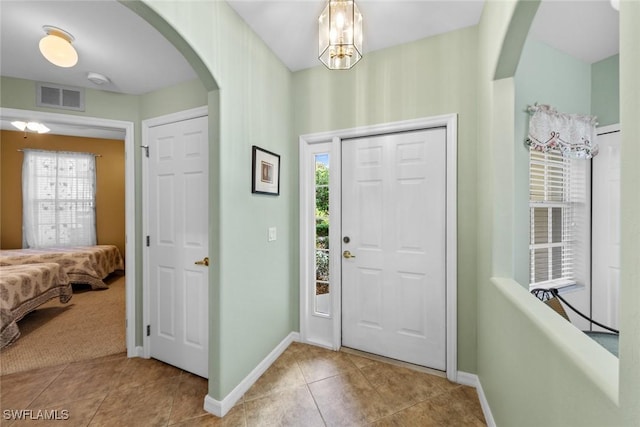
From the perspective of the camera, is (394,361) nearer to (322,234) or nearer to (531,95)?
(322,234)

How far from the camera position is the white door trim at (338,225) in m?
1.95

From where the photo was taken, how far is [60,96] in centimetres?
217

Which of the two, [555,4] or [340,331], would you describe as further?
[340,331]

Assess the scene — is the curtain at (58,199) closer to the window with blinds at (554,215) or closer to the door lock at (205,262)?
the door lock at (205,262)

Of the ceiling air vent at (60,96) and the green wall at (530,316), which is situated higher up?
the ceiling air vent at (60,96)

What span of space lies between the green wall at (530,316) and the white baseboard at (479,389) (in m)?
0.07

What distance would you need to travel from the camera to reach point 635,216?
55cm

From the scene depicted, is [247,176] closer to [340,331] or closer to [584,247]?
[340,331]

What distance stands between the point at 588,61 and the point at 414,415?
3248 millimetres

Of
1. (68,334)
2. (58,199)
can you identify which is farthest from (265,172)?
(58,199)

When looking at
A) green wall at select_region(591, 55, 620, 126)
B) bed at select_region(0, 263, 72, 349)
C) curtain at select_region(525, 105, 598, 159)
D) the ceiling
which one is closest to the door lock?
the ceiling

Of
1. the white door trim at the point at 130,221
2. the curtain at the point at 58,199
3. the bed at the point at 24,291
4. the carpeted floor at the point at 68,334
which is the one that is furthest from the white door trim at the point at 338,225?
the curtain at the point at 58,199

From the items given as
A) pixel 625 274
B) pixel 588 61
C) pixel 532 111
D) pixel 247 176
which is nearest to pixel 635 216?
pixel 625 274

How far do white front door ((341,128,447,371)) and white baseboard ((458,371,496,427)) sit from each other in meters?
0.14
